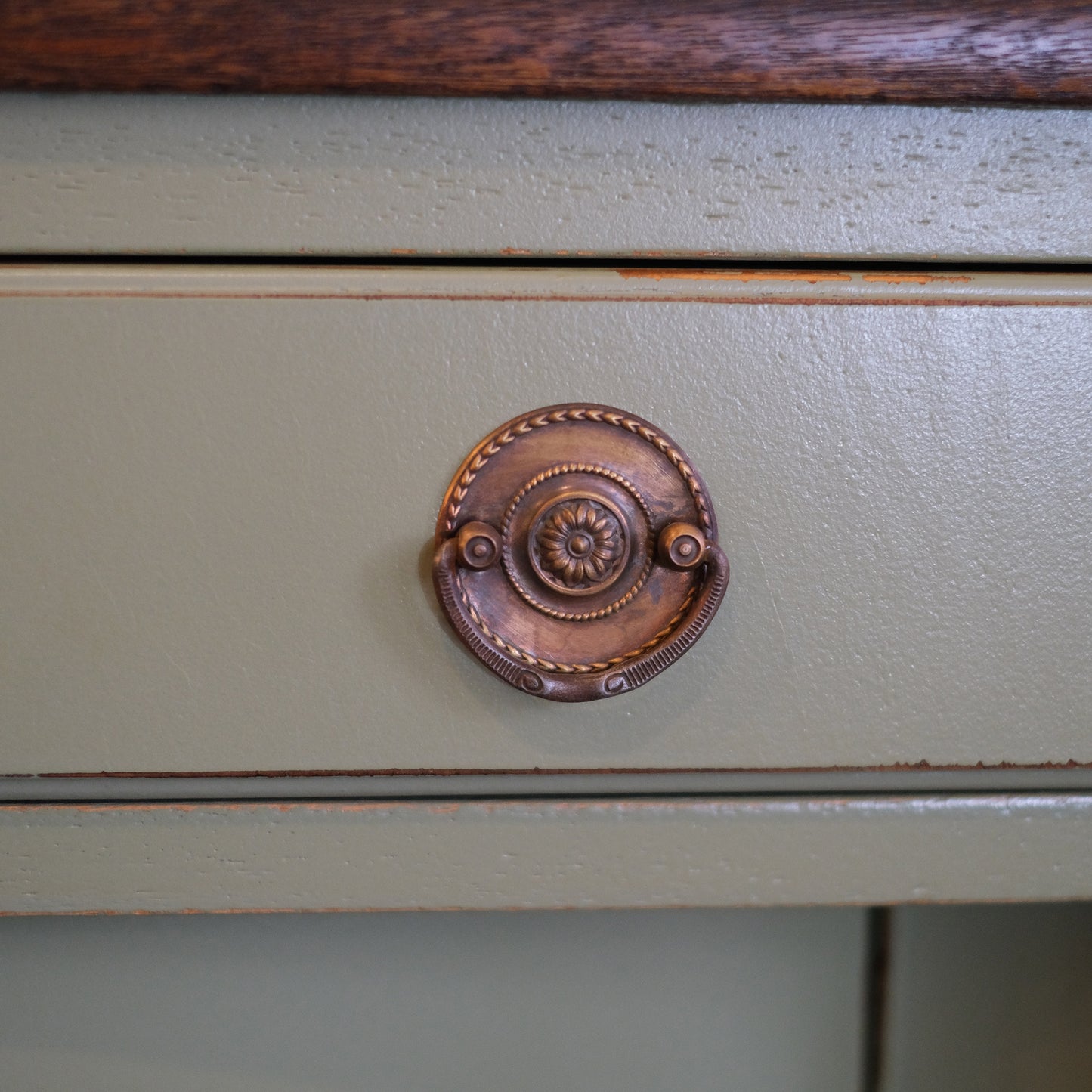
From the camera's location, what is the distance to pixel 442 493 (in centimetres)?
24

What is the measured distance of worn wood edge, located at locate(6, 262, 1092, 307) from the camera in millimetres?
235

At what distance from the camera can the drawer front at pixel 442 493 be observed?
9.3 inches

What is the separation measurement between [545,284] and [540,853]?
0.58ft

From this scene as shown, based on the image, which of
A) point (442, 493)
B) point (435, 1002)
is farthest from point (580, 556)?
point (435, 1002)

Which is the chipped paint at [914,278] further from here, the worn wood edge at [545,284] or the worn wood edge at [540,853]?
Result: the worn wood edge at [540,853]

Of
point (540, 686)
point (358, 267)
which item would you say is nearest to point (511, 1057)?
point (540, 686)

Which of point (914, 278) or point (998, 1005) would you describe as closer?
point (914, 278)

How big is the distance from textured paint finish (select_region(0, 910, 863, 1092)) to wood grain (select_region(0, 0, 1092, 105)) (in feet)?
1.01

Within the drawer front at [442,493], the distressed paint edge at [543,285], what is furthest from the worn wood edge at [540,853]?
the distressed paint edge at [543,285]

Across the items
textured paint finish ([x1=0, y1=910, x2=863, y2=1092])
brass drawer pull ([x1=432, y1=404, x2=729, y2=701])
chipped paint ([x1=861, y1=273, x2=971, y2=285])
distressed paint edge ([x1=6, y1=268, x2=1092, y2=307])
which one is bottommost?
textured paint finish ([x1=0, y1=910, x2=863, y2=1092])

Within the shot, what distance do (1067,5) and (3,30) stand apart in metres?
0.28

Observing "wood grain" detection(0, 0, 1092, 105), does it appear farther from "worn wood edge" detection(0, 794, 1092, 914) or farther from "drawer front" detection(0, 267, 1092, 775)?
"worn wood edge" detection(0, 794, 1092, 914)

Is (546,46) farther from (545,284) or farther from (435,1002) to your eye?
(435,1002)

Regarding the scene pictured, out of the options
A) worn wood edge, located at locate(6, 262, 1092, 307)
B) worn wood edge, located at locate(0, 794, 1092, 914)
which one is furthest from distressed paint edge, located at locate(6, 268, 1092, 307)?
worn wood edge, located at locate(0, 794, 1092, 914)
